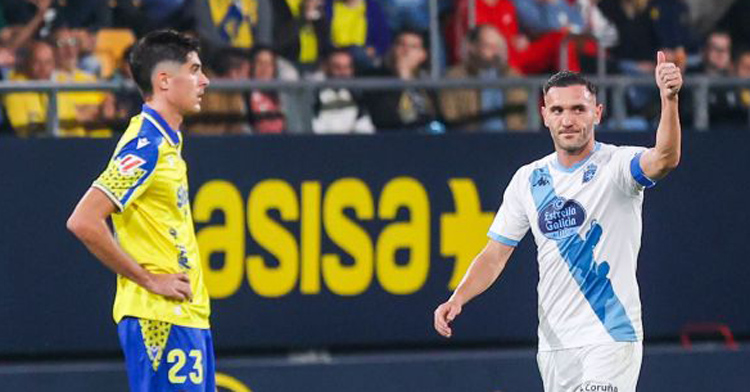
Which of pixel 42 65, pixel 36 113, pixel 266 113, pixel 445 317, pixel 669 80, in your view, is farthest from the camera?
pixel 42 65

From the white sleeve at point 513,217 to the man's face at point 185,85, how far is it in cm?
142

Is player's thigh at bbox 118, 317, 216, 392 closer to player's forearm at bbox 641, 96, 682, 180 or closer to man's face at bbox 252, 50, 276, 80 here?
player's forearm at bbox 641, 96, 682, 180

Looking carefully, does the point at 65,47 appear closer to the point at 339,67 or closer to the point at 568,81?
the point at 339,67

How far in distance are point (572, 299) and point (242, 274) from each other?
2940 mm

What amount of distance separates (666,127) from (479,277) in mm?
1238

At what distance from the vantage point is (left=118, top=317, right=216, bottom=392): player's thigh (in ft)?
21.1

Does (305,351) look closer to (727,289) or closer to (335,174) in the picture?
(335,174)

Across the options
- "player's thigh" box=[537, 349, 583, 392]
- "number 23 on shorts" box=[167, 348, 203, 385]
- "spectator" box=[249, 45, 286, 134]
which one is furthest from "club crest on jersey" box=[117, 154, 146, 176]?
"spectator" box=[249, 45, 286, 134]

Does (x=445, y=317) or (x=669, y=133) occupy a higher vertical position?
(x=669, y=133)

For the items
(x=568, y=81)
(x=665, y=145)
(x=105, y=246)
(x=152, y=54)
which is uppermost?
(x=152, y=54)

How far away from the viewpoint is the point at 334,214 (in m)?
9.19

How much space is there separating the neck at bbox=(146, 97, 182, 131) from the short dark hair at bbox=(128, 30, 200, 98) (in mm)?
43

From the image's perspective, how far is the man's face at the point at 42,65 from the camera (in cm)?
971

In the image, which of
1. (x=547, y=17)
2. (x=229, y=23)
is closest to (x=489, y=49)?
(x=547, y=17)
